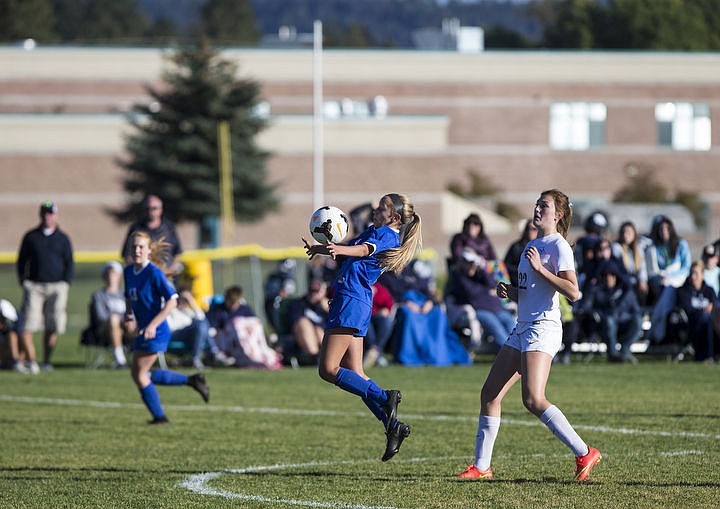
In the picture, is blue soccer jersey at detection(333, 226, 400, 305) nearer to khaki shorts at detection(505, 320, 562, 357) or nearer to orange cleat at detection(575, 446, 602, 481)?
khaki shorts at detection(505, 320, 562, 357)

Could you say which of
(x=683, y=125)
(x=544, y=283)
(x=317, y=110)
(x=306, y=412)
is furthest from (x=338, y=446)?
(x=683, y=125)

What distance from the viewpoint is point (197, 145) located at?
174ft

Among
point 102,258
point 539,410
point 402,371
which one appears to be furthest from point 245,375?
point 539,410

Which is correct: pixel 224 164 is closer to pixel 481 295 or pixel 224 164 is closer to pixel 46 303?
pixel 46 303

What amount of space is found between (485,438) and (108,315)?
11166 mm

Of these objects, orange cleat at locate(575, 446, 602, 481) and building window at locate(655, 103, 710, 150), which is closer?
orange cleat at locate(575, 446, 602, 481)

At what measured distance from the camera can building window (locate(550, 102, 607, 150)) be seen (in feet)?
218

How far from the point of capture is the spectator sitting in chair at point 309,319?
19.2 meters

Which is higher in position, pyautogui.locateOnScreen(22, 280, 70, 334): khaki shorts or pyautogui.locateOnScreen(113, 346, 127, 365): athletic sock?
pyautogui.locateOnScreen(22, 280, 70, 334): khaki shorts

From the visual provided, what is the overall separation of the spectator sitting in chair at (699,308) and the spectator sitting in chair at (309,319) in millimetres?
4894

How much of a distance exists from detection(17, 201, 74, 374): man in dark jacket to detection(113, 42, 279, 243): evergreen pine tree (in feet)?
111

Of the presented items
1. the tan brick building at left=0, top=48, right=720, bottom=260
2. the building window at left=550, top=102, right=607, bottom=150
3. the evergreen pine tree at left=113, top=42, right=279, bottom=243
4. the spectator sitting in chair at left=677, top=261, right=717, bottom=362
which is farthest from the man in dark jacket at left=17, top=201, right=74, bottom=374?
the building window at left=550, top=102, right=607, bottom=150

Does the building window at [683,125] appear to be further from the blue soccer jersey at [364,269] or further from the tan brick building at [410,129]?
the blue soccer jersey at [364,269]

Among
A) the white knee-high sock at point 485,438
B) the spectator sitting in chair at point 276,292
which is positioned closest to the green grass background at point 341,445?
the white knee-high sock at point 485,438
